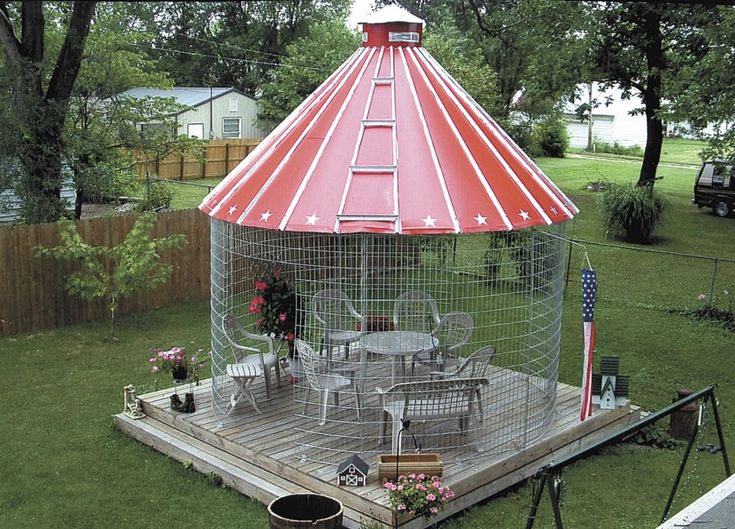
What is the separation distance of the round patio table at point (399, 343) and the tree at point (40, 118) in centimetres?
725

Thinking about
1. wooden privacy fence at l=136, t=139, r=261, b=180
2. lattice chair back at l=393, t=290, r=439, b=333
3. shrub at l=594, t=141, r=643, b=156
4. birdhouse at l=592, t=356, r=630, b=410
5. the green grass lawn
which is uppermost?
shrub at l=594, t=141, r=643, b=156

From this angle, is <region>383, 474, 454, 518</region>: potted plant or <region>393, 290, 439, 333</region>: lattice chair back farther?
<region>393, 290, 439, 333</region>: lattice chair back

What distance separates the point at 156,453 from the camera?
8914 mm

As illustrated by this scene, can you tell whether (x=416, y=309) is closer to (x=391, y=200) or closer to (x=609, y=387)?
(x=609, y=387)

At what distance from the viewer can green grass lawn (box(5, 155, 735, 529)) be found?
25.0ft

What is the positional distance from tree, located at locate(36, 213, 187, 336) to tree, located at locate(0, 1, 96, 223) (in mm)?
1587

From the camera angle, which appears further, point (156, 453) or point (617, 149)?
point (617, 149)

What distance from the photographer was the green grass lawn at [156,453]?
7.63 metres

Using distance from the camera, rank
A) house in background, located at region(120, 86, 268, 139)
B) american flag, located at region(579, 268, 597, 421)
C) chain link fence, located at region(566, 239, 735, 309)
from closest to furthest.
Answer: american flag, located at region(579, 268, 597, 421)
chain link fence, located at region(566, 239, 735, 309)
house in background, located at region(120, 86, 268, 139)

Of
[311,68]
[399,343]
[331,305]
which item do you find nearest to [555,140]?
[311,68]

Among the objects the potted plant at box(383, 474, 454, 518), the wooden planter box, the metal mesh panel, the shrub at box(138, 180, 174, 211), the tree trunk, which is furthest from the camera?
the tree trunk

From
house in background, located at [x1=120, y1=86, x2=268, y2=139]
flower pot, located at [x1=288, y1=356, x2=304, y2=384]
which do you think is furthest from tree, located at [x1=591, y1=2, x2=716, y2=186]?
house in background, located at [x1=120, y1=86, x2=268, y2=139]

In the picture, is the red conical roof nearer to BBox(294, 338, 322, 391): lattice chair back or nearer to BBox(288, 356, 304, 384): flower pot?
BBox(294, 338, 322, 391): lattice chair back

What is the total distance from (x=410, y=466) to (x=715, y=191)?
66.7 ft
